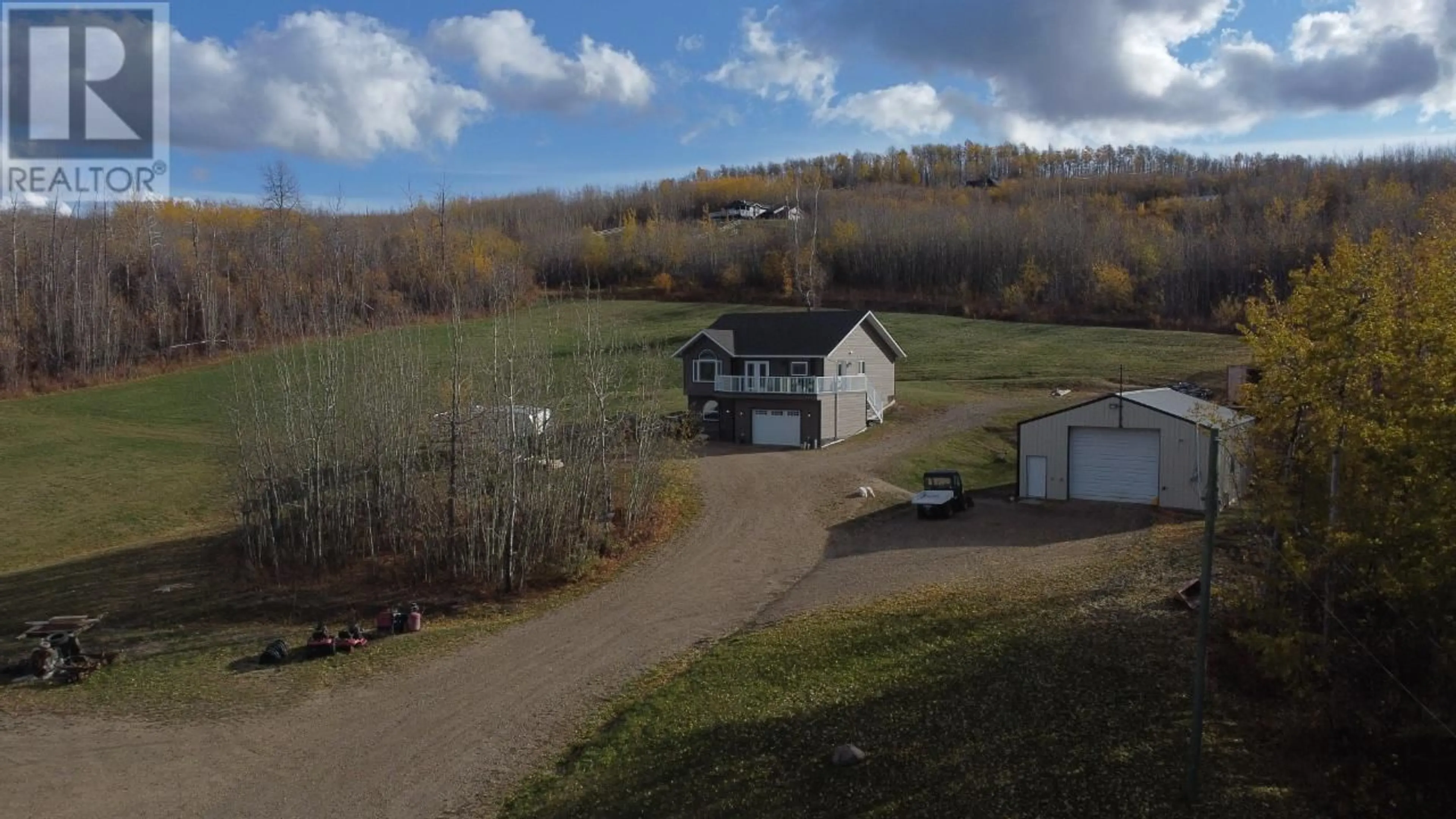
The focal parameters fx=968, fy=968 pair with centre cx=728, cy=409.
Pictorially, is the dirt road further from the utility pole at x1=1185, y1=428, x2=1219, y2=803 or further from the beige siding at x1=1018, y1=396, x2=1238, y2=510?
the utility pole at x1=1185, y1=428, x2=1219, y2=803

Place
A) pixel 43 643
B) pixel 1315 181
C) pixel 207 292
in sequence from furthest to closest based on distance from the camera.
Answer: pixel 1315 181 < pixel 207 292 < pixel 43 643

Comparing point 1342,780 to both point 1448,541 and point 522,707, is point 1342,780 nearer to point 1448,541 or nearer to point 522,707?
point 1448,541

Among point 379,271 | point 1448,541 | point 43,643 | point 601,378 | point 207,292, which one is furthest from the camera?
point 379,271

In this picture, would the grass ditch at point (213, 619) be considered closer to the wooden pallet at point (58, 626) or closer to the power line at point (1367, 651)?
the wooden pallet at point (58, 626)

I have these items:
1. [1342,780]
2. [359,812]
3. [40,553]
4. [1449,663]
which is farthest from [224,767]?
[40,553]

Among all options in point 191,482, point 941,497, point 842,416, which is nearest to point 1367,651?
point 941,497

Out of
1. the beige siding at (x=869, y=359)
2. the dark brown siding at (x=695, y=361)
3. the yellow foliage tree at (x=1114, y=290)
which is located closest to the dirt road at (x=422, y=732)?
→ the beige siding at (x=869, y=359)
